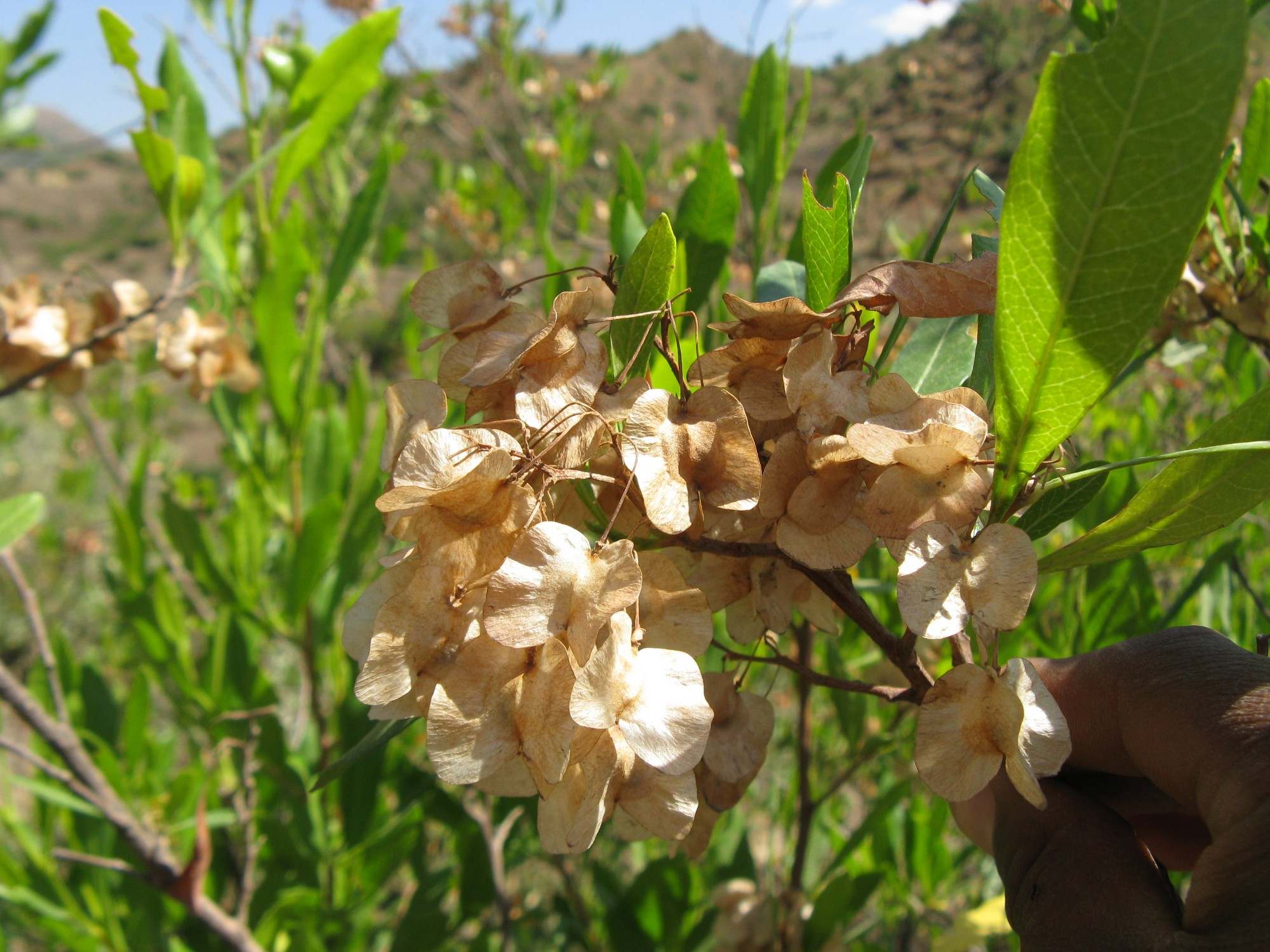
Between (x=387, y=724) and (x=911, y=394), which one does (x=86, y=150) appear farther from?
(x=911, y=394)

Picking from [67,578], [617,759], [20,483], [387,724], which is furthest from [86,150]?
[20,483]

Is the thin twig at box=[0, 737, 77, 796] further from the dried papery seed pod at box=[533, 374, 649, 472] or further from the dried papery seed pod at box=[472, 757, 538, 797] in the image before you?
the dried papery seed pod at box=[533, 374, 649, 472]

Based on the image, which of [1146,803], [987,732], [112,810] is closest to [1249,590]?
[1146,803]

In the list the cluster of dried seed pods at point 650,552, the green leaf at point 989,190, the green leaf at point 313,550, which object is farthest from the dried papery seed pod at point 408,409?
the green leaf at point 313,550

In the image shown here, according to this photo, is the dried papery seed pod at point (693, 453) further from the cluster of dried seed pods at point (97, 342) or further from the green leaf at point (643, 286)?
the cluster of dried seed pods at point (97, 342)

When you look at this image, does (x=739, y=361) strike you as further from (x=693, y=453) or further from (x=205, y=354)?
(x=205, y=354)

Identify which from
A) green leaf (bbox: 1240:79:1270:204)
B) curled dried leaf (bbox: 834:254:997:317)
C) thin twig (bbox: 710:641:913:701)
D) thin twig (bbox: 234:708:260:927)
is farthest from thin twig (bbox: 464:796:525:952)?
green leaf (bbox: 1240:79:1270:204)
